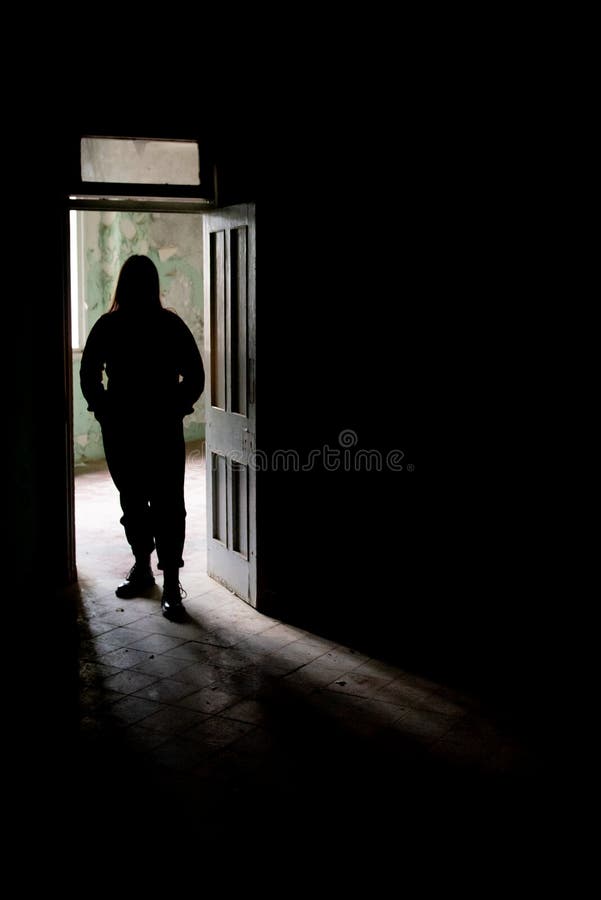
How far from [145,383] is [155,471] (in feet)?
1.61

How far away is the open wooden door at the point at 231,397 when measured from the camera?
4.94 meters

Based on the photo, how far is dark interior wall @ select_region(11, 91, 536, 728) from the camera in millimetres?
4484

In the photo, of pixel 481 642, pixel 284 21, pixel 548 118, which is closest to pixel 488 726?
pixel 481 642

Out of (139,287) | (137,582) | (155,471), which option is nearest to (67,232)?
(139,287)

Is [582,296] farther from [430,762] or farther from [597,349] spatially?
[430,762]

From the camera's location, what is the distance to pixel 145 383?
16.2 ft

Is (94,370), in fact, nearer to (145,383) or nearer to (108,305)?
(145,383)

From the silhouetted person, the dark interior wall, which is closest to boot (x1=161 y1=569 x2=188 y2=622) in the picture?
the silhouetted person

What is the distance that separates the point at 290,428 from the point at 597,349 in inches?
66.5

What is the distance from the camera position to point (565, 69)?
4.17 m

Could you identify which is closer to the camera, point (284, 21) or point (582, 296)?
point (582, 296)

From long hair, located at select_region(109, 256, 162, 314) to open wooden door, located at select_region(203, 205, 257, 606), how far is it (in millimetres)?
452

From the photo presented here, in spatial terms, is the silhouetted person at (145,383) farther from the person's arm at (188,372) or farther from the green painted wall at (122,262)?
the green painted wall at (122,262)

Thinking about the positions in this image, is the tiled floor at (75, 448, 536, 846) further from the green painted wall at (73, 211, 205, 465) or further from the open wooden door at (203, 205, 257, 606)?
the green painted wall at (73, 211, 205, 465)
